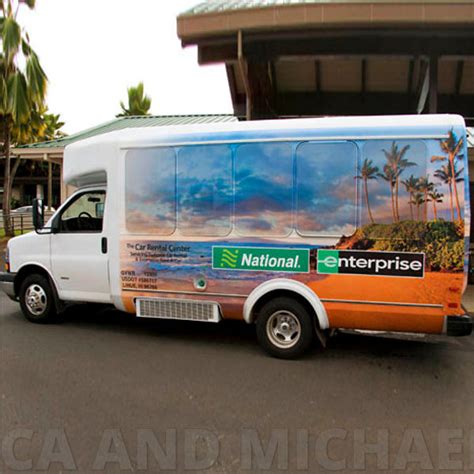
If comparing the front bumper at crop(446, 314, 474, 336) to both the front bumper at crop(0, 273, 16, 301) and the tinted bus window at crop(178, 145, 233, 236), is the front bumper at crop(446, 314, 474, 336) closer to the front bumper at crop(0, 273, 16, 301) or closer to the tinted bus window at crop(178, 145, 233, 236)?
the tinted bus window at crop(178, 145, 233, 236)

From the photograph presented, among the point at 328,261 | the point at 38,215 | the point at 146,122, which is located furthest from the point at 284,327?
the point at 146,122

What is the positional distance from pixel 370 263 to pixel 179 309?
7.53ft

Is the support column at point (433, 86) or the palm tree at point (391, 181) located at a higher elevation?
the support column at point (433, 86)

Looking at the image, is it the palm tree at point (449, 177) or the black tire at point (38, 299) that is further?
the black tire at point (38, 299)

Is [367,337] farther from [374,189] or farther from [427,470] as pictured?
[427,470]

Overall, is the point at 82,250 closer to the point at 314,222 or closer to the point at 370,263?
the point at 314,222

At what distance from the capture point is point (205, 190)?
193 inches

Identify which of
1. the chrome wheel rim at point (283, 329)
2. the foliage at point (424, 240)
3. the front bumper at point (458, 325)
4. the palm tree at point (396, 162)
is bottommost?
the chrome wheel rim at point (283, 329)

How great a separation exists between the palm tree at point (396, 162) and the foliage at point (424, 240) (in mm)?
172

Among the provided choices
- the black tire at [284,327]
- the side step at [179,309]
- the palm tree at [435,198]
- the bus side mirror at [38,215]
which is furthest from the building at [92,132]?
the palm tree at [435,198]

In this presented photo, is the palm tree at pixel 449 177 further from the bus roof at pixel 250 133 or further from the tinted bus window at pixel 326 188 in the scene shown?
the tinted bus window at pixel 326 188

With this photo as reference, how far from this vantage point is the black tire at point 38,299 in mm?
6000

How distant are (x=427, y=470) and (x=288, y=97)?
9550 millimetres

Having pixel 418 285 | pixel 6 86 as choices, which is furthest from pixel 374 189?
pixel 6 86
